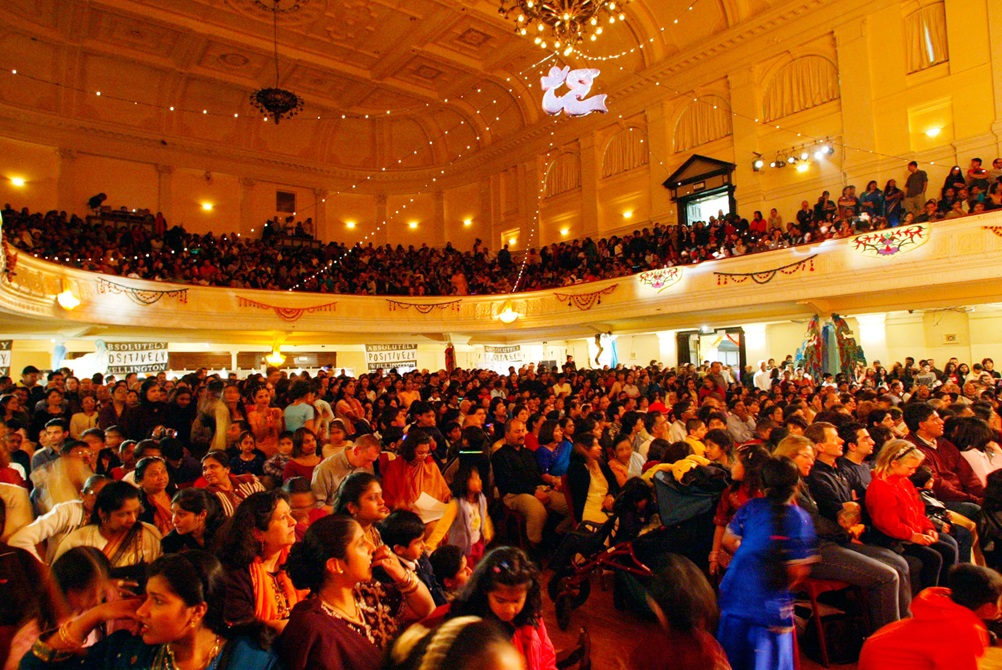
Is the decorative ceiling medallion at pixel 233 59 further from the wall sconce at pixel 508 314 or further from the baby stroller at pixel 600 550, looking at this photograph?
the baby stroller at pixel 600 550

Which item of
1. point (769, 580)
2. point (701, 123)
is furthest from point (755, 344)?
point (769, 580)

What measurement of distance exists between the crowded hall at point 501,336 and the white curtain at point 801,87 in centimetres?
10

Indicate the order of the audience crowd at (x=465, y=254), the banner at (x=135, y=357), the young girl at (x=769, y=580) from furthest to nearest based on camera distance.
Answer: the audience crowd at (x=465, y=254) < the banner at (x=135, y=357) < the young girl at (x=769, y=580)

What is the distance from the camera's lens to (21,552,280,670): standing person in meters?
1.54

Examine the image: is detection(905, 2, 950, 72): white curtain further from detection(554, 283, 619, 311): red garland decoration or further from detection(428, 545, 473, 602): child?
detection(428, 545, 473, 602): child

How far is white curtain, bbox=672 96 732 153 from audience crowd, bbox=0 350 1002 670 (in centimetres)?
1166

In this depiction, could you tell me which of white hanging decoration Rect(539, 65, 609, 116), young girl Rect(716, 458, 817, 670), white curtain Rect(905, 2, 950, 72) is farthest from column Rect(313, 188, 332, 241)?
young girl Rect(716, 458, 817, 670)

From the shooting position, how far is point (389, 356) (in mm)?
10758

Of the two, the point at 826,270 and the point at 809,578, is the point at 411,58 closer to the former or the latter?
the point at 826,270

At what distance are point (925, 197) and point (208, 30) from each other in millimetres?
18871

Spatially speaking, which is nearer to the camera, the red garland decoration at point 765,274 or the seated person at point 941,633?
the seated person at point 941,633

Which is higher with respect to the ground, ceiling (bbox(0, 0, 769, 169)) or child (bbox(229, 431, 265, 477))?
ceiling (bbox(0, 0, 769, 169))

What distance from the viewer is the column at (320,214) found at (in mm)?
22422

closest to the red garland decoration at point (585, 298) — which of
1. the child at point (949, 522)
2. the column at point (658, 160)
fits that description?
the column at point (658, 160)
